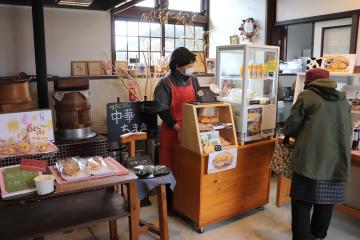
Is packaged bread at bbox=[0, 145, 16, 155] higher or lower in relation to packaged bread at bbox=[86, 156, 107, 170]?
higher

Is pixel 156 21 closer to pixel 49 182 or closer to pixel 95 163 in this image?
pixel 95 163

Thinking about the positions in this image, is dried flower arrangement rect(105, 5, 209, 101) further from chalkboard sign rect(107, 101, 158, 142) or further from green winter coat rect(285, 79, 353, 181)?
green winter coat rect(285, 79, 353, 181)

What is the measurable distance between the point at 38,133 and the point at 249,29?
444 centimetres

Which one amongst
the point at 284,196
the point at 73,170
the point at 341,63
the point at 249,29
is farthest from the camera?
the point at 249,29

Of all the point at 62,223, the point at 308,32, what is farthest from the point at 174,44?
the point at 62,223

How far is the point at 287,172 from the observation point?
2662 mm

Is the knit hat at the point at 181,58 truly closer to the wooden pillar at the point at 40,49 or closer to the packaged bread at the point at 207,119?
the packaged bread at the point at 207,119

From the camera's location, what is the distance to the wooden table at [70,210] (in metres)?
1.80

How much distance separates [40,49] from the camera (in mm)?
2688

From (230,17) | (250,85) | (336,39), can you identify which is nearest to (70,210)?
(250,85)

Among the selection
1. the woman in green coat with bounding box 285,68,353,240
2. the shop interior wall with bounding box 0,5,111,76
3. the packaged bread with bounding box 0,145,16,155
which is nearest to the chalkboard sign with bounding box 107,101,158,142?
the packaged bread with bounding box 0,145,16,155

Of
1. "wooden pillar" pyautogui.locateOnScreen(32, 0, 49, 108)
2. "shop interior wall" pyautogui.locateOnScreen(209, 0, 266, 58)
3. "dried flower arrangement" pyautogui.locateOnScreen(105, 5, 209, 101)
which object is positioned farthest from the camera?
"shop interior wall" pyautogui.locateOnScreen(209, 0, 266, 58)

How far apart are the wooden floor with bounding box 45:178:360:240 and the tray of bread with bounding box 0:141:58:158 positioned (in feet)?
3.24

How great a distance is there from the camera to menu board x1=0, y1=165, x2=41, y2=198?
1.67m
